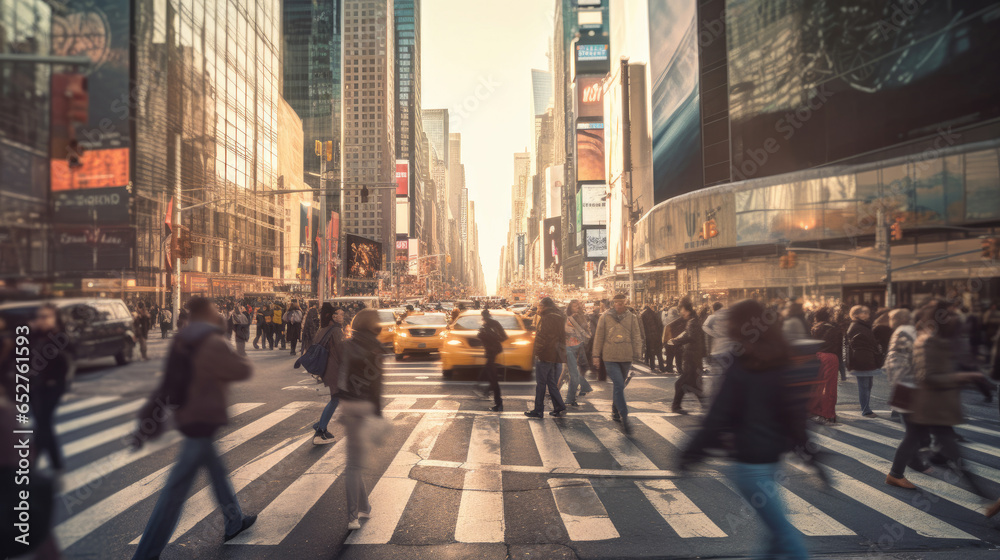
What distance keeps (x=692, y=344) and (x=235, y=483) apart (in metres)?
7.61

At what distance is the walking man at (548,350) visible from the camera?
29.7 ft

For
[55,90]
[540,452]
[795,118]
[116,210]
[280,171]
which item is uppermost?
[280,171]

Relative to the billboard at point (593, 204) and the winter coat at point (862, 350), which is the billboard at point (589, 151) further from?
the winter coat at point (862, 350)

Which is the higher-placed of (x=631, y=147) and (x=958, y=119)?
(x=631, y=147)

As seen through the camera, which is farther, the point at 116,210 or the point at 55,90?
the point at 116,210

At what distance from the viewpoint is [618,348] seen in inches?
347

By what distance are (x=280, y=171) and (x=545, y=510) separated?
7544 centimetres

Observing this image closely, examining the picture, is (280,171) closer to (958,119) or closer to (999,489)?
(958,119)

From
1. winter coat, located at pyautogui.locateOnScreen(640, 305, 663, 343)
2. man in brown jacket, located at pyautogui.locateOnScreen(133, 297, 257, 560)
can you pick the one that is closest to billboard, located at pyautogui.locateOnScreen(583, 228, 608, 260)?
winter coat, located at pyautogui.locateOnScreen(640, 305, 663, 343)

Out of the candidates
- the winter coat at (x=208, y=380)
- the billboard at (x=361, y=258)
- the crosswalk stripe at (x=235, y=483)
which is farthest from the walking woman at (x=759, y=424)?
the billboard at (x=361, y=258)

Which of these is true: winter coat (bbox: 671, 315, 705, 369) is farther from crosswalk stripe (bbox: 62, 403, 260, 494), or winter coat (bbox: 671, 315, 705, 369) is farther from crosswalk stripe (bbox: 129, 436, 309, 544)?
crosswalk stripe (bbox: 62, 403, 260, 494)

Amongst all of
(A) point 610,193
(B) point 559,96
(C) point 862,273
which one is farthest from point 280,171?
(B) point 559,96

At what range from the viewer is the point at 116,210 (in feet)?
6.97

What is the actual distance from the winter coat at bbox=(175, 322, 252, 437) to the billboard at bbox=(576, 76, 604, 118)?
104069 mm
